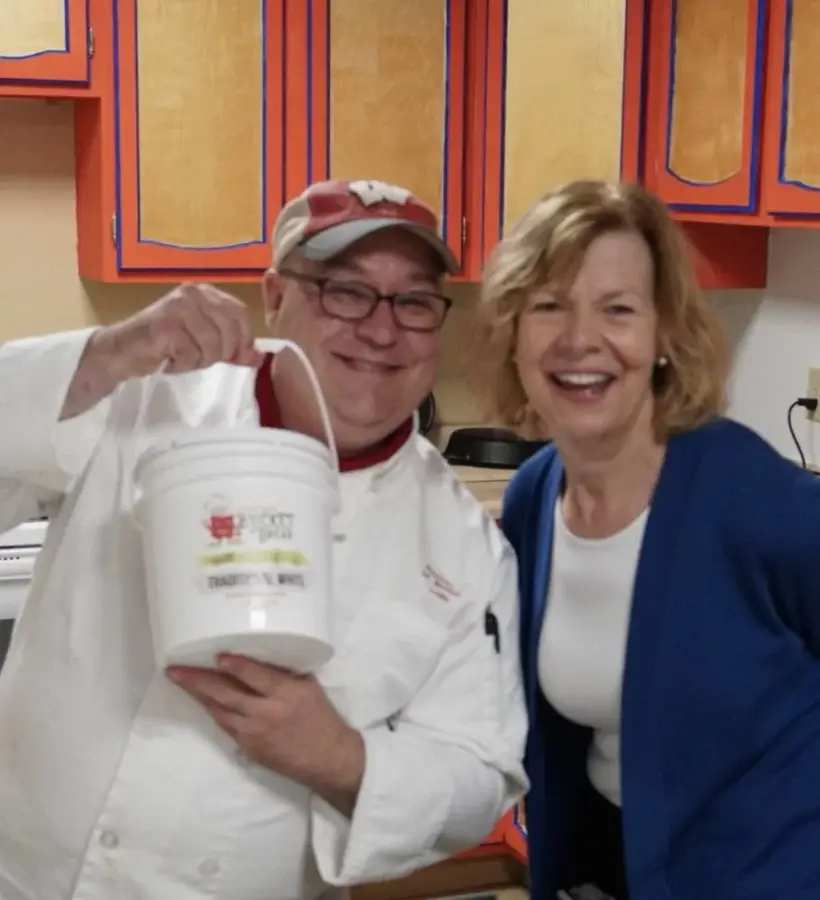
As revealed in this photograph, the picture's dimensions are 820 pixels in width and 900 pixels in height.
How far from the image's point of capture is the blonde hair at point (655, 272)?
135 centimetres

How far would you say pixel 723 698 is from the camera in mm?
1279

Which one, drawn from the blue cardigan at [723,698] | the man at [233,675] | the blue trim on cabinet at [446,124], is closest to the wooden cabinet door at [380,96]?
the blue trim on cabinet at [446,124]

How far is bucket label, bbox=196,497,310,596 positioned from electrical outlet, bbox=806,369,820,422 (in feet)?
5.58

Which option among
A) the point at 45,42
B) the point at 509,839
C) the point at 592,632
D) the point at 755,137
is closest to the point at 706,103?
the point at 755,137

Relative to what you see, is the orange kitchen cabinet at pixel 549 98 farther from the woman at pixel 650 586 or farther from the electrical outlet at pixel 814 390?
the woman at pixel 650 586

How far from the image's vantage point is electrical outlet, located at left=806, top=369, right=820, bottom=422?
2453 millimetres

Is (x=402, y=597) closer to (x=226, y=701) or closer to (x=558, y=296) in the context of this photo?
(x=226, y=701)

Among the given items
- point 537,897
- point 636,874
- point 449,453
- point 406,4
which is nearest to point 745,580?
point 636,874

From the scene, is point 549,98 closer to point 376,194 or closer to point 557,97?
point 557,97

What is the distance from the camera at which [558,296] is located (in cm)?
136

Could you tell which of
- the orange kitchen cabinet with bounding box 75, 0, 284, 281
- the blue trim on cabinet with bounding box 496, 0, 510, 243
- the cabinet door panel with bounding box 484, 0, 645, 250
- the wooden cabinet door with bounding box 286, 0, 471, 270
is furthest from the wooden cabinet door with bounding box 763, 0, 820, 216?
the orange kitchen cabinet with bounding box 75, 0, 284, 281

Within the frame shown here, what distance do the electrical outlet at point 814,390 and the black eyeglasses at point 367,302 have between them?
1.36 meters

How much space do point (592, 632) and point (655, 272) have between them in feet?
1.27

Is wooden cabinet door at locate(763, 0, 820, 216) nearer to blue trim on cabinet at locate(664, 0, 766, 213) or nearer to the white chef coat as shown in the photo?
blue trim on cabinet at locate(664, 0, 766, 213)
